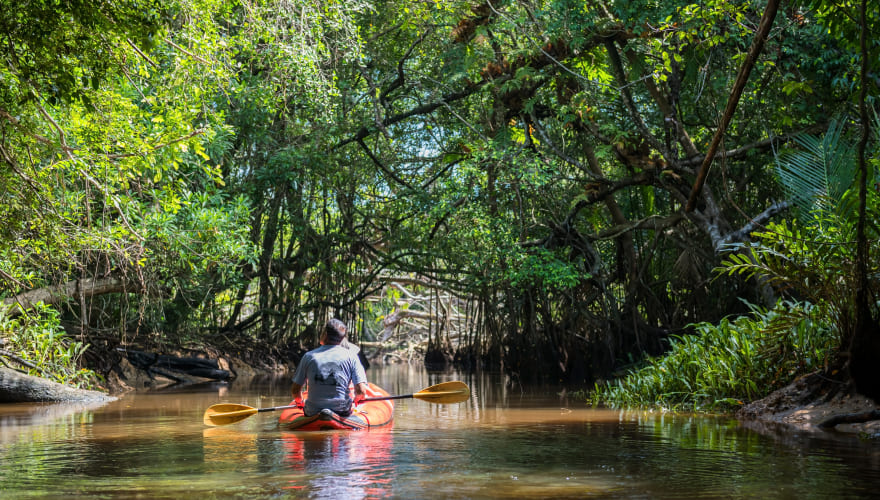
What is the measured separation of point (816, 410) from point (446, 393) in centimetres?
324

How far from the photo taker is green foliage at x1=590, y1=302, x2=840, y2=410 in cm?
673

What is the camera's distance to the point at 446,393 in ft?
26.3

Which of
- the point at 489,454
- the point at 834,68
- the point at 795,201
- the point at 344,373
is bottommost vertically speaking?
the point at 489,454

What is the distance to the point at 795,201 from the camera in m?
8.05

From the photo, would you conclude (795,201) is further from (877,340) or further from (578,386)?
(578,386)

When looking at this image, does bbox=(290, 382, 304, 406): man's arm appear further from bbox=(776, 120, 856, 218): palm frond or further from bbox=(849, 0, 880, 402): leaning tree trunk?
bbox=(776, 120, 856, 218): palm frond

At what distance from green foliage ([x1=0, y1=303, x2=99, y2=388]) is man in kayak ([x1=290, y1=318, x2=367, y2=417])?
184 inches

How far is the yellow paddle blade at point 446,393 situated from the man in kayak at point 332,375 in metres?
1.18

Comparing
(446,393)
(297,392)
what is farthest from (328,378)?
(446,393)

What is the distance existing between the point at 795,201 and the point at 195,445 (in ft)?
19.1

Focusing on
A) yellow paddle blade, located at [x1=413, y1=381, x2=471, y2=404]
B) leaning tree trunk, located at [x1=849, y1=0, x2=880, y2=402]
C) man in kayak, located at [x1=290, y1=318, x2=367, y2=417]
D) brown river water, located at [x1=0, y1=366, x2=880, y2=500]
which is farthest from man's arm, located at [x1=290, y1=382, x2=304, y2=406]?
leaning tree trunk, located at [x1=849, y1=0, x2=880, y2=402]

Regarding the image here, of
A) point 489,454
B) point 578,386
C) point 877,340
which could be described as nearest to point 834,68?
point 877,340

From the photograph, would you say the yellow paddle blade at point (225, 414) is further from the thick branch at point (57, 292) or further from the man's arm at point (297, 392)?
the thick branch at point (57, 292)

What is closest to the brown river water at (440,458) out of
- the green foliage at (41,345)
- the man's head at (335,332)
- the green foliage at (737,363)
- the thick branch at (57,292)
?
the green foliage at (737,363)
